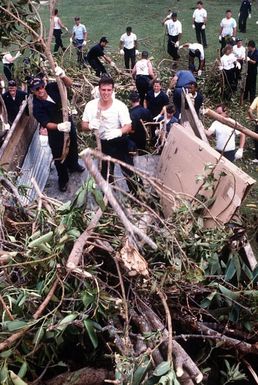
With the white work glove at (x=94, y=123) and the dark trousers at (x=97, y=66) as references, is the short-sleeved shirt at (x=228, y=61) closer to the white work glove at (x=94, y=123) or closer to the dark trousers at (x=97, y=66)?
the dark trousers at (x=97, y=66)

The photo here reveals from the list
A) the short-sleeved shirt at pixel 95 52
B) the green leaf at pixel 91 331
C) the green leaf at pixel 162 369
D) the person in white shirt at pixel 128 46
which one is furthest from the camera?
the person in white shirt at pixel 128 46

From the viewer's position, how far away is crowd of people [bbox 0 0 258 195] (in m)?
5.30

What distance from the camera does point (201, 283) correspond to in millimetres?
3412

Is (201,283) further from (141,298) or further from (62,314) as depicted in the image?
(62,314)

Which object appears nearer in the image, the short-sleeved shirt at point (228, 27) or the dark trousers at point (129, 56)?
the dark trousers at point (129, 56)

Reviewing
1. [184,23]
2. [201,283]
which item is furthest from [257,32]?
[201,283]

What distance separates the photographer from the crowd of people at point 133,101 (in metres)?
5.30

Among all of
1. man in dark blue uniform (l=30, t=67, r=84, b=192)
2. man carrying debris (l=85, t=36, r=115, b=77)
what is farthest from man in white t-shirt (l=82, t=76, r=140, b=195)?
man carrying debris (l=85, t=36, r=115, b=77)

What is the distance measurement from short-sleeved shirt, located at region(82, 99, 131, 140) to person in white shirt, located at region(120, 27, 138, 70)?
7.07 meters

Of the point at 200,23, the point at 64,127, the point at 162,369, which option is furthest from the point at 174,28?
the point at 162,369

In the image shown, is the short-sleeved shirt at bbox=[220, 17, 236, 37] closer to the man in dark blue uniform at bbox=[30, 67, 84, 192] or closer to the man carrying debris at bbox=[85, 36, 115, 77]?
the man carrying debris at bbox=[85, 36, 115, 77]

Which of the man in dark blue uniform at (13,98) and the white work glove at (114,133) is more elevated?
the white work glove at (114,133)

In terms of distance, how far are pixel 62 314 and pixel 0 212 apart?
881mm

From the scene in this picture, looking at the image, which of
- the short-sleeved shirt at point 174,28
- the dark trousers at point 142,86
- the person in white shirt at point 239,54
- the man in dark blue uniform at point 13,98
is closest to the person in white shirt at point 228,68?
the person in white shirt at point 239,54
